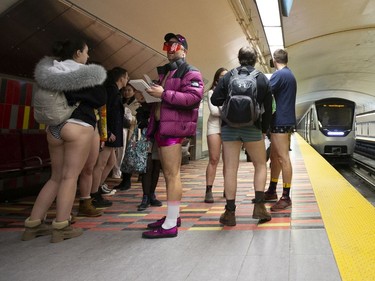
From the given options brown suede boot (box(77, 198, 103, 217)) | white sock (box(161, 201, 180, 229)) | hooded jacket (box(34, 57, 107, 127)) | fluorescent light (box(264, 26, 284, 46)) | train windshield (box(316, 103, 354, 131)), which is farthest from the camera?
train windshield (box(316, 103, 354, 131))

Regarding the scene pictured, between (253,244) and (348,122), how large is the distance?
1342cm

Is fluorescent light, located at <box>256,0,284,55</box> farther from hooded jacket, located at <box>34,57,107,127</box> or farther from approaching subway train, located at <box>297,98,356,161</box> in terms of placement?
hooded jacket, located at <box>34,57,107,127</box>

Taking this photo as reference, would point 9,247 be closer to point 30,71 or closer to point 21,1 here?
point 21,1

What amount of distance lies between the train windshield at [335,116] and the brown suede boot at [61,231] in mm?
13406

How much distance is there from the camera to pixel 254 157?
354cm

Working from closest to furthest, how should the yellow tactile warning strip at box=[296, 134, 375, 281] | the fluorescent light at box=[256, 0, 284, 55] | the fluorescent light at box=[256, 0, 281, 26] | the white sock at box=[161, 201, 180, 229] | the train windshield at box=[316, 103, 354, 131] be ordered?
1. the yellow tactile warning strip at box=[296, 134, 375, 281]
2. the white sock at box=[161, 201, 180, 229]
3. the fluorescent light at box=[256, 0, 281, 26]
4. the fluorescent light at box=[256, 0, 284, 55]
5. the train windshield at box=[316, 103, 354, 131]

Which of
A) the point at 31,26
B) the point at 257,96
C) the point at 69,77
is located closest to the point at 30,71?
the point at 31,26

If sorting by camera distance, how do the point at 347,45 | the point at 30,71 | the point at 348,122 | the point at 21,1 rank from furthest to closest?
the point at 348,122 → the point at 347,45 → the point at 30,71 → the point at 21,1

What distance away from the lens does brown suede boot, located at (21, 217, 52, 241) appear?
10.6ft

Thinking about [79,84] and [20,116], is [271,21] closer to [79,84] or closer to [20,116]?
A: [20,116]

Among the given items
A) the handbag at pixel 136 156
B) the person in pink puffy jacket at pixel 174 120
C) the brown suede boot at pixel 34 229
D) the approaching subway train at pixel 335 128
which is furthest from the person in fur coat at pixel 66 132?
the approaching subway train at pixel 335 128

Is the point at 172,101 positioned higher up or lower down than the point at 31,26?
lower down

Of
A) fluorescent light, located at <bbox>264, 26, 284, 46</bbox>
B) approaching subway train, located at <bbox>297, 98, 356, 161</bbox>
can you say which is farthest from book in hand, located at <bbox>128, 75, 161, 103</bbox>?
approaching subway train, located at <bbox>297, 98, 356, 161</bbox>

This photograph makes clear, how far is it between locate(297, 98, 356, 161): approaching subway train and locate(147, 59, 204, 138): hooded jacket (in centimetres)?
1264
